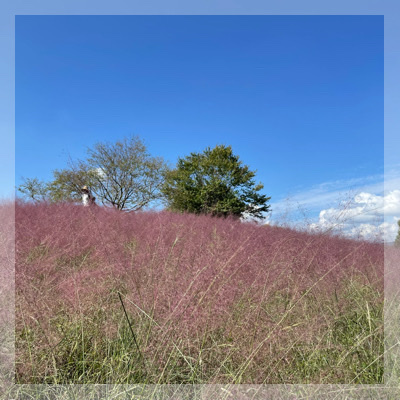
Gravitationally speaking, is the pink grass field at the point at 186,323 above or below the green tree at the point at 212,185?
below

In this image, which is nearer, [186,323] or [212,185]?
[186,323]

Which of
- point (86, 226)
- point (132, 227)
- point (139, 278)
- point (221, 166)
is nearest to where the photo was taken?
point (139, 278)

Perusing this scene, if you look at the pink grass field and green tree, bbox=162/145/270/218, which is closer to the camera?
the pink grass field

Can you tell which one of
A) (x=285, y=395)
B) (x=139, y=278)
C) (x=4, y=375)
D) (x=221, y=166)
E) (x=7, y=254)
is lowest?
(x=285, y=395)

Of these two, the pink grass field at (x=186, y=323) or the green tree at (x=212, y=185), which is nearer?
the pink grass field at (x=186, y=323)

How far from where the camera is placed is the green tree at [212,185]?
16.2 meters

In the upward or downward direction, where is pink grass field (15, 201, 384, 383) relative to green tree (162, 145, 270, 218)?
downward

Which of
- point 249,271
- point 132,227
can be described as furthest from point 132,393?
point 132,227

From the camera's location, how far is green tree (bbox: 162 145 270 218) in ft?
53.3

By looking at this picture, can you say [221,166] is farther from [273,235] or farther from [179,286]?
[179,286]

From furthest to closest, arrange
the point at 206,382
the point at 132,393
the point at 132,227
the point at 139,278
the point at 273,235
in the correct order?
1. the point at 132,227
2. the point at 273,235
3. the point at 139,278
4. the point at 206,382
5. the point at 132,393

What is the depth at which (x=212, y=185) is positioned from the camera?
650 inches

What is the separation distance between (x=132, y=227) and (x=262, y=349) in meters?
3.27

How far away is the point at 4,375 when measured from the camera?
5.12ft
